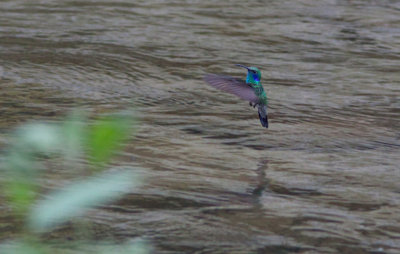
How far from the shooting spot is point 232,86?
2605 millimetres

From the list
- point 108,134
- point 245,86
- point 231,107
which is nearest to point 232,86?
point 245,86

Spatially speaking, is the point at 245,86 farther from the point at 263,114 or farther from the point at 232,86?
the point at 263,114

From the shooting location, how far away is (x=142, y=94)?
352cm

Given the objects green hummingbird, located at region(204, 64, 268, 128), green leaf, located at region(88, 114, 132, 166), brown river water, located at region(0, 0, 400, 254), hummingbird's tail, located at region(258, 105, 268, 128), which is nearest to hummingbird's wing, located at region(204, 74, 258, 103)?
green hummingbird, located at region(204, 64, 268, 128)

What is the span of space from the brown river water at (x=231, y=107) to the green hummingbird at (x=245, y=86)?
20 centimetres

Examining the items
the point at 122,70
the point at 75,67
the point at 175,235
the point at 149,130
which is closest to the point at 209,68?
the point at 122,70

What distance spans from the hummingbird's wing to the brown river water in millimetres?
228

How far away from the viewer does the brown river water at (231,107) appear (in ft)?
6.66

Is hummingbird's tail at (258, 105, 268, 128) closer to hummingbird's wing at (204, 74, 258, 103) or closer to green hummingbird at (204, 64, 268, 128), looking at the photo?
green hummingbird at (204, 64, 268, 128)

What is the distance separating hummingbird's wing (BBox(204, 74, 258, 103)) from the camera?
255 cm

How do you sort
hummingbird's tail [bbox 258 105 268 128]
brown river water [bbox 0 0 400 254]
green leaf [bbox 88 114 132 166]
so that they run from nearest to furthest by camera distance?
green leaf [bbox 88 114 132 166]
brown river water [bbox 0 0 400 254]
hummingbird's tail [bbox 258 105 268 128]

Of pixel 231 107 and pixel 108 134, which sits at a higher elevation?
pixel 108 134

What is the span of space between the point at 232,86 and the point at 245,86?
78mm

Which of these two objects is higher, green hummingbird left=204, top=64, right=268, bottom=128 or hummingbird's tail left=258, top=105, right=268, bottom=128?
green hummingbird left=204, top=64, right=268, bottom=128
